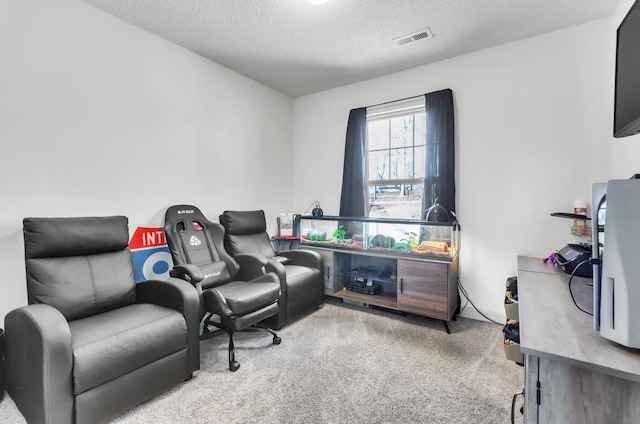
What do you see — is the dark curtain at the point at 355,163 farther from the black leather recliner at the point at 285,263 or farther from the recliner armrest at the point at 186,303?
the recliner armrest at the point at 186,303

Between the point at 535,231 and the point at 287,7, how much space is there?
112 inches

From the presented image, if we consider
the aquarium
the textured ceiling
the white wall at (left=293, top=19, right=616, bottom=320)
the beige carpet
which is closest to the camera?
the beige carpet

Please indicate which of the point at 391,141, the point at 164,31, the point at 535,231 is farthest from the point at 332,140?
the point at 535,231

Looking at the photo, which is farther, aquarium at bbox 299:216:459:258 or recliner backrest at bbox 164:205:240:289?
aquarium at bbox 299:216:459:258

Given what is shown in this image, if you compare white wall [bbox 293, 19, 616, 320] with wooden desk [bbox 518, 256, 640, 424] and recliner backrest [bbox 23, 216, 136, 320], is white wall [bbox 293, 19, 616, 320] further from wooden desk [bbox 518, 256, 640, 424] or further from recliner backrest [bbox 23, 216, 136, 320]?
recliner backrest [bbox 23, 216, 136, 320]

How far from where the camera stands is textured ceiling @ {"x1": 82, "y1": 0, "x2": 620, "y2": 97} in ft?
7.42

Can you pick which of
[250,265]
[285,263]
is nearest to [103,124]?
[250,265]

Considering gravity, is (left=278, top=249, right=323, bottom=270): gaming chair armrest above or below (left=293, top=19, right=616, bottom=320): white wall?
below

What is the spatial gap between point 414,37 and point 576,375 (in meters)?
2.77

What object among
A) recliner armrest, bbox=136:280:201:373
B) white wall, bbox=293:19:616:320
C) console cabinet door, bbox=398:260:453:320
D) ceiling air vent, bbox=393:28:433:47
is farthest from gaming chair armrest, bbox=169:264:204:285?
ceiling air vent, bbox=393:28:433:47

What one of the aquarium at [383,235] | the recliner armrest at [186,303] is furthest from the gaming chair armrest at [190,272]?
the aquarium at [383,235]

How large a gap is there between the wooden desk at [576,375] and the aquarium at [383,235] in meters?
1.87

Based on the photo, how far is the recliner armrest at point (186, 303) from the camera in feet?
6.21

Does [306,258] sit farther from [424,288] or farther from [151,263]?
[151,263]
